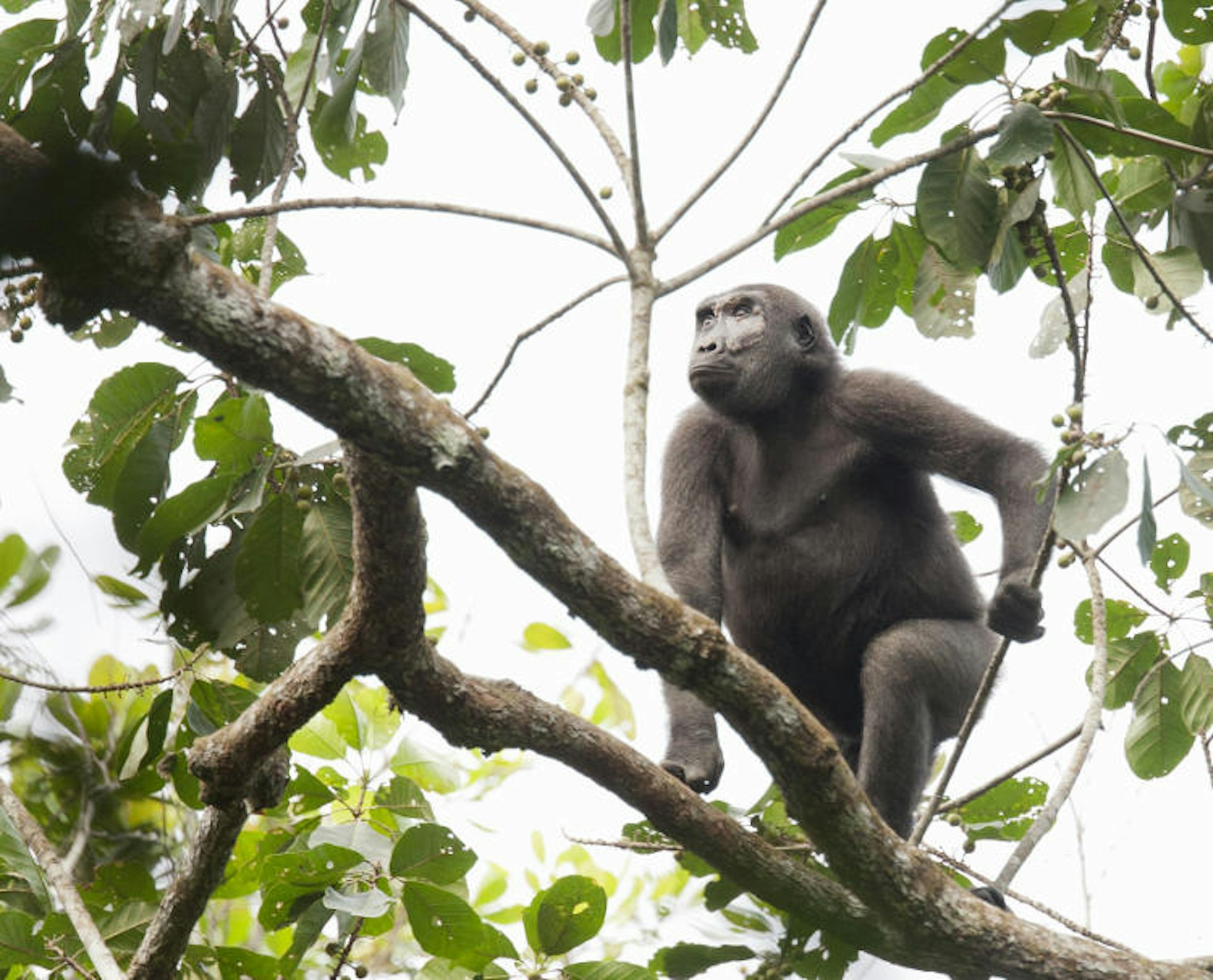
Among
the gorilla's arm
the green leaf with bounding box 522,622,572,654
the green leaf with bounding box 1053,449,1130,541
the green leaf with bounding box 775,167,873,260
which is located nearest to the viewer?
the green leaf with bounding box 1053,449,1130,541

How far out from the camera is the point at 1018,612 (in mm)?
5223

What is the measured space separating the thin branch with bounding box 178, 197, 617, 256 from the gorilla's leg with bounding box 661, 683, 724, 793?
6.79 ft

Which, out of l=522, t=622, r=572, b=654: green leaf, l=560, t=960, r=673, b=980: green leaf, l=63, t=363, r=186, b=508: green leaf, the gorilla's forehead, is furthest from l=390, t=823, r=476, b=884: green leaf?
l=522, t=622, r=572, b=654: green leaf

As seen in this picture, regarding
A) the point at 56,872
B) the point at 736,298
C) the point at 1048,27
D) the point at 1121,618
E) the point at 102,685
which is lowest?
the point at 56,872

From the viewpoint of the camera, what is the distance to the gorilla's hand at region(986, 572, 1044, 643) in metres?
5.21

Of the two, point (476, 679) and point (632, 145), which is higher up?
point (632, 145)

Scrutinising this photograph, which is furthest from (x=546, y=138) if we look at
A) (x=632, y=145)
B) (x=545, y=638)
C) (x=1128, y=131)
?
(x=545, y=638)

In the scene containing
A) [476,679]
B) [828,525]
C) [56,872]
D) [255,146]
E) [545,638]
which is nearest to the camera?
[476,679]

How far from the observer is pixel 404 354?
4.42 meters

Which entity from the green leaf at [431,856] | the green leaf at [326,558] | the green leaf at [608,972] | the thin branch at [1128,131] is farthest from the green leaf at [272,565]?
the thin branch at [1128,131]

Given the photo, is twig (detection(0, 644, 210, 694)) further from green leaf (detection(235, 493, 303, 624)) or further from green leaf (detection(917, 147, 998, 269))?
green leaf (detection(917, 147, 998, 269))

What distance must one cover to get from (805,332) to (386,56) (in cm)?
305

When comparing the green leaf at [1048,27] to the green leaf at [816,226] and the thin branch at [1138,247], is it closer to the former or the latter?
the thin branch at [1138,247]

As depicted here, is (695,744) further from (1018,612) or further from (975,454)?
(975,454)
